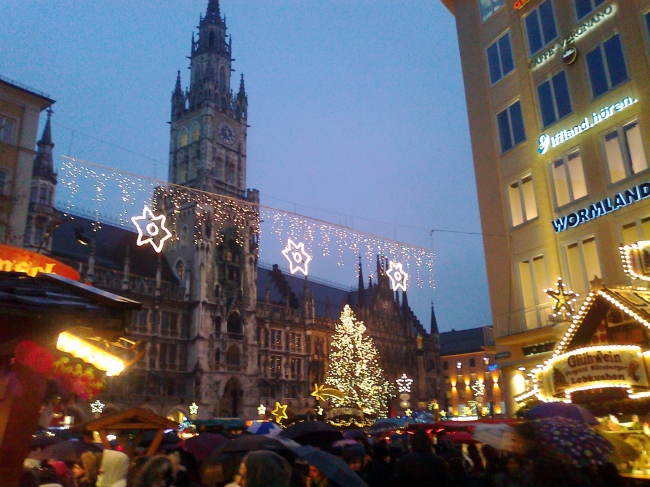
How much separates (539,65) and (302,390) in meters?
49.9

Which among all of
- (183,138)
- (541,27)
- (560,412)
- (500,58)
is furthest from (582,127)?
(183,138)

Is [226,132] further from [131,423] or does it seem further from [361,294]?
[131,423]

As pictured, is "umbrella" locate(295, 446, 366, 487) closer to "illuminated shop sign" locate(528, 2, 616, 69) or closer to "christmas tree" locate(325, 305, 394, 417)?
"illuminated shop sign" locate(528, 2, 616, 69)

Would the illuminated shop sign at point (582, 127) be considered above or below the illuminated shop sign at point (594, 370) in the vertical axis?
above

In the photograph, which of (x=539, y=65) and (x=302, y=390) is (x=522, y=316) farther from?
(x=302, y=390)

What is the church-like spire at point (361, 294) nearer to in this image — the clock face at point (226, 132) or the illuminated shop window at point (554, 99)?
the clock face at point (226, 132)

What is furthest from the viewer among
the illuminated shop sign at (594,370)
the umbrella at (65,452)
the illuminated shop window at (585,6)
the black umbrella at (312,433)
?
the illuminated shop window at (585,6)

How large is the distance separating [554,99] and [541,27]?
3.08 meters

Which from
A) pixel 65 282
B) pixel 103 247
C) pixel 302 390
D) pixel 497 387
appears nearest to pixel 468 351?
pixel 497 387

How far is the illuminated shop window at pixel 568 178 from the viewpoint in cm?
1828

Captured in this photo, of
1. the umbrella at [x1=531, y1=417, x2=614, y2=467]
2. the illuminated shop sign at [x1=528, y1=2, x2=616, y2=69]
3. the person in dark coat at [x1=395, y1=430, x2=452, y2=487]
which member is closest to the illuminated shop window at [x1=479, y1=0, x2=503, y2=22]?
the illuminated shop sign at [x1=528, y1=2, x2=616, y2=69]

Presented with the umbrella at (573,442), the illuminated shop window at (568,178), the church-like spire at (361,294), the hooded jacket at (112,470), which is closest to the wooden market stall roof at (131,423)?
the hooded jacket at (112,470)

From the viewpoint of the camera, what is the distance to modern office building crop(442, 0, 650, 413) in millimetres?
16797

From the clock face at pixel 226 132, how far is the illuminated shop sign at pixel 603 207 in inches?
2114
